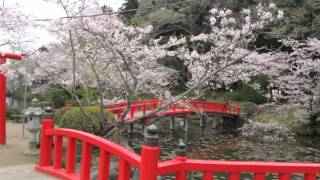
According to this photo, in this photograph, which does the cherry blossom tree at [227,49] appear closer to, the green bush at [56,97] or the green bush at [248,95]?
the green bush at [56,97]

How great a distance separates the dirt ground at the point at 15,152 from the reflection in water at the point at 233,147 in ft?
17.9

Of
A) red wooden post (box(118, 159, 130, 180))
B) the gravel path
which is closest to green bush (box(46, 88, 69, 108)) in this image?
the gravel path

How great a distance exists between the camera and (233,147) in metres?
19.1

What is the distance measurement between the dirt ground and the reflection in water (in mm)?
5455

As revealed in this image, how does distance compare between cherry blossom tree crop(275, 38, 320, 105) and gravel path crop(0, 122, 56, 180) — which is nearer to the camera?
gravel path crop(0, 122, 56, 180)

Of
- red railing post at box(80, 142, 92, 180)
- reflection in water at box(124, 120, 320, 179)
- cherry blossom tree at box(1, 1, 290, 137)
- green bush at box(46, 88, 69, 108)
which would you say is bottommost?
reflection in water at box(124, 120, 320, 179)

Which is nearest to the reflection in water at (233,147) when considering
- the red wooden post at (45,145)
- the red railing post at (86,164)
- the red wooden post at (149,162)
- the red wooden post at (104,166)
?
the red wooden post at (45,145)

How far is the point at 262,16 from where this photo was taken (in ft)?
33.3

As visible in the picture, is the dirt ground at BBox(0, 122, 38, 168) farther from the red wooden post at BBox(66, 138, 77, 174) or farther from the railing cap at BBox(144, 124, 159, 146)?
the railing cap at BBox(144, 124, 159, 146)

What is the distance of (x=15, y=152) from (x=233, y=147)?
11828mm

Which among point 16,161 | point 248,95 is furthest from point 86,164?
point 248,95

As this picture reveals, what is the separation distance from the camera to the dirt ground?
8602 millimetres

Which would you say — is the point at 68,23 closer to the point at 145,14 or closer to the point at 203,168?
the point at 203,168

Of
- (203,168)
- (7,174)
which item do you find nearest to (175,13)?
(7,174)
